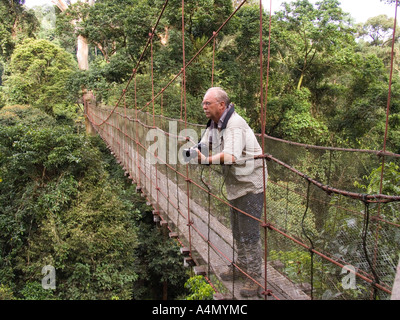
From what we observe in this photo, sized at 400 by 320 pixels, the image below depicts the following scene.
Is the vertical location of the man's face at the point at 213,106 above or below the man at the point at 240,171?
above

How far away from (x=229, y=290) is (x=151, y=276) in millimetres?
6177

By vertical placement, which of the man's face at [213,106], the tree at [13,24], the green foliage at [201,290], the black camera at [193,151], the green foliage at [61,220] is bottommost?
the green foliage at [201,290]

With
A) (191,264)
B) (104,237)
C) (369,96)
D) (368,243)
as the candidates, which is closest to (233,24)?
(369,96)

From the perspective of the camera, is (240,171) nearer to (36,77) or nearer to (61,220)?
(61,220)

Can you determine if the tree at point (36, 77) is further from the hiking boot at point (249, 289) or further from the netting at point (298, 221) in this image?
the hiking boot at point (249, 289)

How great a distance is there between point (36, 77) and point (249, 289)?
1031 centimetres

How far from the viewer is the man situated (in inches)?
45.8

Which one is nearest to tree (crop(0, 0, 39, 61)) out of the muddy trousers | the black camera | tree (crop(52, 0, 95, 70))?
tree (crop(52, 0, 95, 70))

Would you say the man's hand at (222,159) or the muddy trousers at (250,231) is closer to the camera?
the man's hand at (222,159)

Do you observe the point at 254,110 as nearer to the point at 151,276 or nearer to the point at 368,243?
the point at 151,276

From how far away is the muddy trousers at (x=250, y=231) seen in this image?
1.28 m

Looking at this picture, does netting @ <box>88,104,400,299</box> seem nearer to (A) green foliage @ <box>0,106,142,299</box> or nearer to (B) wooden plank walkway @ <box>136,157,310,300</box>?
(B) wooden plank walkway @ <box>136,157,310,300</box>

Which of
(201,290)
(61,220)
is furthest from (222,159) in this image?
(61,220)

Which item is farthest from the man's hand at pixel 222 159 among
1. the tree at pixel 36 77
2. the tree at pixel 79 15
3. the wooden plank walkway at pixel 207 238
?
the tree at pixel 36 77
